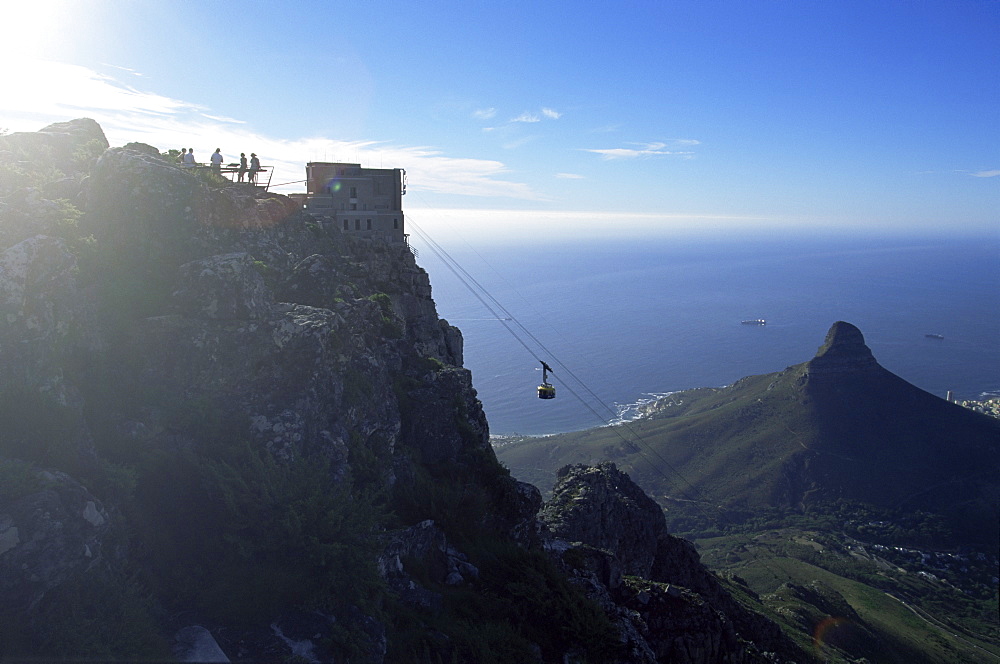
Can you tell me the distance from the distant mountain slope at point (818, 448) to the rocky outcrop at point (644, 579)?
258 ft

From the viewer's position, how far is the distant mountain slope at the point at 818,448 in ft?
400

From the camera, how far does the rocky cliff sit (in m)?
10.8

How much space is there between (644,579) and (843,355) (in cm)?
15404

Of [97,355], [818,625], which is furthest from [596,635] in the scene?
[818,625]

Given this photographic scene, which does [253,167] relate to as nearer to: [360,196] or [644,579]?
[360,196]

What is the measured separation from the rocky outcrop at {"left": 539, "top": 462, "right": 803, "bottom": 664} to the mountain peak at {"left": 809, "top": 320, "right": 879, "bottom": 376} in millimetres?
129970

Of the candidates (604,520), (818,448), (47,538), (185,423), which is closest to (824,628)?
(604,520)

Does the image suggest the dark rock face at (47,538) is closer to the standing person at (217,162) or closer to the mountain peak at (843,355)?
the standing person at (217,162)

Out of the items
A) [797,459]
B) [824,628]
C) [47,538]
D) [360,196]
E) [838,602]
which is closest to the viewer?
[47,538]

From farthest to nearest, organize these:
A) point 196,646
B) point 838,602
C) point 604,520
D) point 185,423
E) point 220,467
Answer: point 838,602
point 604,520
point 185,423
point 220,467
point 196,646

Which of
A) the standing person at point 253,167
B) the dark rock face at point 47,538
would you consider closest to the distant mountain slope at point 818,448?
the standing person at point 253,167

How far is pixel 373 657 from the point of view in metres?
12.1

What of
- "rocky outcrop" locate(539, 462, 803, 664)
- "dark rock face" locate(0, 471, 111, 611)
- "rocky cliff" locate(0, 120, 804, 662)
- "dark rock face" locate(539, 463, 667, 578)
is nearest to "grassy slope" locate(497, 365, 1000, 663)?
"rocky outcrop" locate(539, 462, 803, 664)

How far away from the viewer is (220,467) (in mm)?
13047
